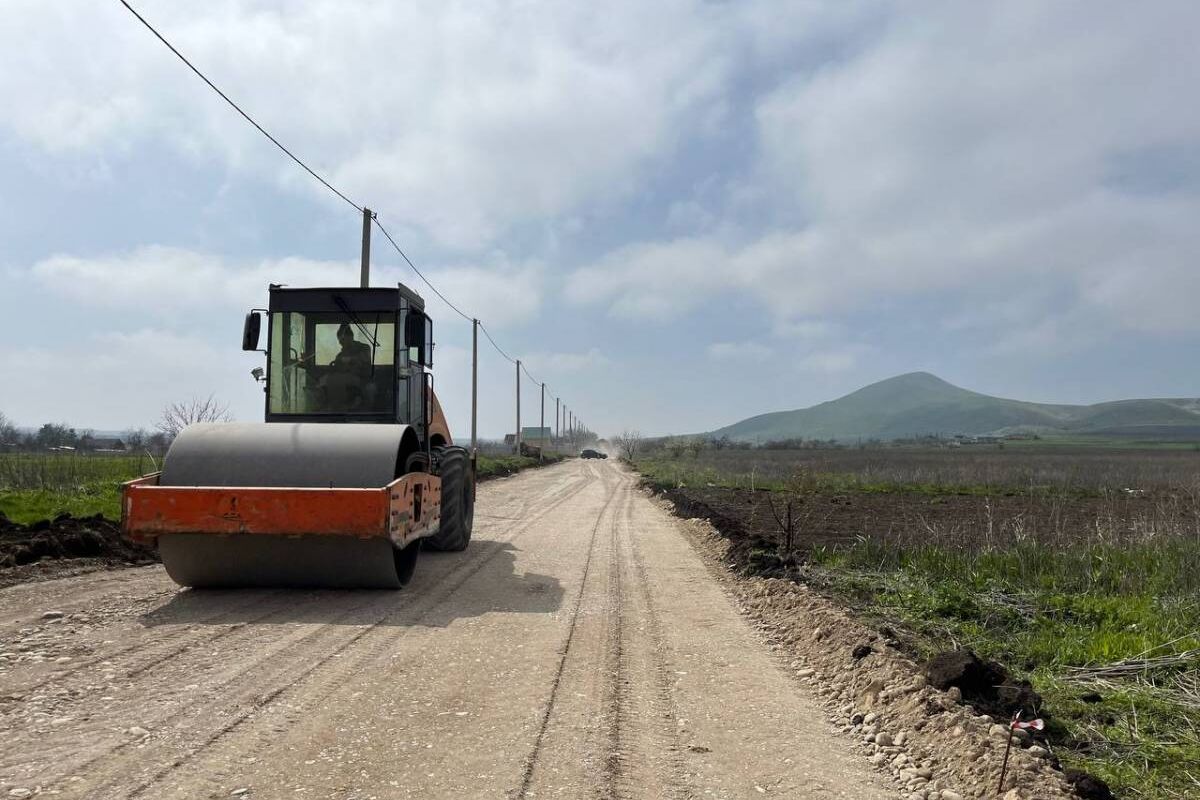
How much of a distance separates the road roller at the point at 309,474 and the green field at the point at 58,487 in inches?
211

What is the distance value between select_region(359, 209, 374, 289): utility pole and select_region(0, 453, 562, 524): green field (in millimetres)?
6052

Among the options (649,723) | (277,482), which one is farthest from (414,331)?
(649,723)

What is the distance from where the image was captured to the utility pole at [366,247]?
696 inches

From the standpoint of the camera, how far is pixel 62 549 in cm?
961

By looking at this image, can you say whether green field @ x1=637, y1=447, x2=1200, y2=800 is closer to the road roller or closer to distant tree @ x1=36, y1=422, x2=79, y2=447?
the road roller

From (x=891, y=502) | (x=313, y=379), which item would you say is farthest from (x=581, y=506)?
(x=313, y=379)

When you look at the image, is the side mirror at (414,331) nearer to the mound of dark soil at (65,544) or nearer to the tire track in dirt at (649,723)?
the mound of dark soil at (65,544)

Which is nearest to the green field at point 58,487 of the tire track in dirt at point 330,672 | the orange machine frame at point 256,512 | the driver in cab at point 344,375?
the driver in cab at point 344,375

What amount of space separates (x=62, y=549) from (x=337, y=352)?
3882mm

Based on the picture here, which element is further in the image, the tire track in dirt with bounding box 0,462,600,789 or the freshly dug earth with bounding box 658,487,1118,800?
the freshly dug earth with bounding box 658,487,1118,800

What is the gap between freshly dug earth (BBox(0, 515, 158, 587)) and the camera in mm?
8836

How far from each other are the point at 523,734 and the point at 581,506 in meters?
16.0

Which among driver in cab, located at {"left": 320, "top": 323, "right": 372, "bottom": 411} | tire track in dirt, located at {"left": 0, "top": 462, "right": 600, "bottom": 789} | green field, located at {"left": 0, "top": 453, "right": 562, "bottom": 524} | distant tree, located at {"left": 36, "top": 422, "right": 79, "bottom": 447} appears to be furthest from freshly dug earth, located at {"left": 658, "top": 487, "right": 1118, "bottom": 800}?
distant tree, located at {"left": 36, "top": 422, "right": 79, "bottom": 447}

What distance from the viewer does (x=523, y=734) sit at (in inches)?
180
